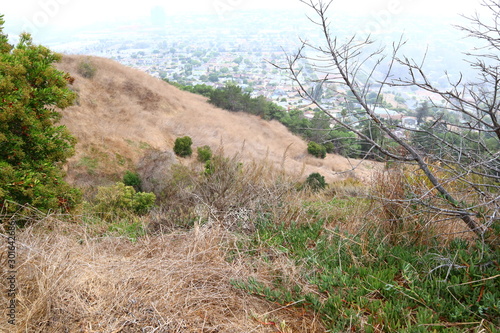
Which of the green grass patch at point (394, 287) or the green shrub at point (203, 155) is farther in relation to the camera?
the green shrub at point (203, 155)

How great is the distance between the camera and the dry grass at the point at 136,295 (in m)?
2.18

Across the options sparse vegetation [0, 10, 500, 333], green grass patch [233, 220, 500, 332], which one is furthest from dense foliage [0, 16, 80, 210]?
green grass patch [233, 220, 500, 332]

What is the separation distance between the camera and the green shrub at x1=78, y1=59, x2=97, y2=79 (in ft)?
96.8

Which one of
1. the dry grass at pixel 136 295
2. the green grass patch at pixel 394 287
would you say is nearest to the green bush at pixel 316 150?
the green grass patch at pixel 394 287

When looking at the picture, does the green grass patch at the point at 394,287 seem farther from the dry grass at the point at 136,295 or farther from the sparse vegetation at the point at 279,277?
the dry grass at the point at 136,295

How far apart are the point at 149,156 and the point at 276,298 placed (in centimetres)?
1620

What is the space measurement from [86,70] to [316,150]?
19101mm

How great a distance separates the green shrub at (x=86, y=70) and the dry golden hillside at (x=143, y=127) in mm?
346

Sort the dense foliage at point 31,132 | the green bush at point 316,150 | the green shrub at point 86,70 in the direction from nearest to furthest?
1. the dense foliage at point 31,132
2. the green bush at point 316,150
3. the green shrub at point 86,70

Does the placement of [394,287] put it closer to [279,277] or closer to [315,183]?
[279,277]

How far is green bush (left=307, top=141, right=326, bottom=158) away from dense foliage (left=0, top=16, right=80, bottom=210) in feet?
71.7

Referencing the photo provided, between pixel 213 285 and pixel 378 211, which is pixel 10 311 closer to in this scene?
pixel 213 285

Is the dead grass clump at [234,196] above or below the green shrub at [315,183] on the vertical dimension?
above

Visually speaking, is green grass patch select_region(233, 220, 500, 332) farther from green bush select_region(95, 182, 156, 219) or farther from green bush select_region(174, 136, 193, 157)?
green bush select_region(174, 136, 193, 157)
